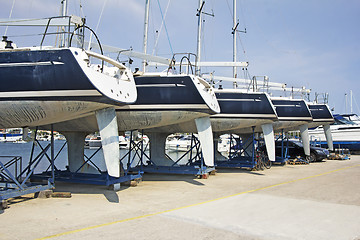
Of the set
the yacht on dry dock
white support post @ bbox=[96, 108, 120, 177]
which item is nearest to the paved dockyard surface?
white support post @ bbox=[96, 108, 120, 177]

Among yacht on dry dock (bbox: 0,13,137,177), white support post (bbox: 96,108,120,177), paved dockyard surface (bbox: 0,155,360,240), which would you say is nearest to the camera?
paved dockyard surface (bbox: 0,155,360,240)

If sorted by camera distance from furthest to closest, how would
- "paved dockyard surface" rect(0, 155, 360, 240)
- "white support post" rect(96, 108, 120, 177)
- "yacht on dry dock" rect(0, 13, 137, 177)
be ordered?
Answer: "white support post" rect(96, 108, 120, 177), "yacht on dry dock" rect(0, 13, 137, 177), "paved dockyard surface" rect(0, 155, 360, 240)

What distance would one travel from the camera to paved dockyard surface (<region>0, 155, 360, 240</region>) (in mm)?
5492

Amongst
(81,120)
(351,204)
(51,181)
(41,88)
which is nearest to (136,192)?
(51,181)

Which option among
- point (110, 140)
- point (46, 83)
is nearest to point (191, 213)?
point (110, 140)

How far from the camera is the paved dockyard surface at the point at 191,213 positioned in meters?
5.49

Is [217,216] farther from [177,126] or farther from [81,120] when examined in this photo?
[177,126]

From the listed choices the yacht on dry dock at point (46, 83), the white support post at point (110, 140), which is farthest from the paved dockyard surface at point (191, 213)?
the yacht on dry dock at point (46, 83)

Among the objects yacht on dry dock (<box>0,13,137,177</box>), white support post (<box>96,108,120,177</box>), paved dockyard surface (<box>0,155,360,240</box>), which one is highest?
yacht on dry dock (<box>0,13,137,177</box>)

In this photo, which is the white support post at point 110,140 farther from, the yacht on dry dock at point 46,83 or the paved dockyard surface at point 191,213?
the paved dockyard surface at point 191,213

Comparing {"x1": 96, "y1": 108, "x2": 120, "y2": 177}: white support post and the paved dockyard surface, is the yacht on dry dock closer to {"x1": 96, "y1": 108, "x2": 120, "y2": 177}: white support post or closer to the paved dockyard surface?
{"x1": 96, "y1": 108, "x2": 120, "y2": 177}: white support post

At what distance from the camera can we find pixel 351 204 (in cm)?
777

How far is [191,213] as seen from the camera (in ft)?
22.5

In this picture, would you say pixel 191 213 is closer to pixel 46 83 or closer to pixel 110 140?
pixel 110 140
